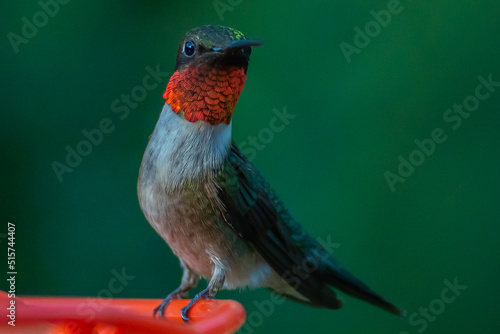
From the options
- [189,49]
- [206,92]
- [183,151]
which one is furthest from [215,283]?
[189,49]

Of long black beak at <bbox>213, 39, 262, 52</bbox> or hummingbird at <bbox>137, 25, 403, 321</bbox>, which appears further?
hummingbird at <bbox>137, 25, 403, 321</bbox>

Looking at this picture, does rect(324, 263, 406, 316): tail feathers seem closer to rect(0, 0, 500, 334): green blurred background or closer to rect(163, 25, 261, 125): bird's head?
rect(0, 0, 500, 334): green blurred background

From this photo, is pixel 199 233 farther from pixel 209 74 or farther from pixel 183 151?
pixel 209 74

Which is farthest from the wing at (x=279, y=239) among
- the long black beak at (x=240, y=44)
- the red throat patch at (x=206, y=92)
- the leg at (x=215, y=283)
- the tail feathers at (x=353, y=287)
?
the long black beak at (x=240, y=44)

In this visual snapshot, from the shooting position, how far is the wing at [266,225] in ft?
6.20

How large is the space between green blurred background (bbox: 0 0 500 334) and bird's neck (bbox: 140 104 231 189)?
2.82ft

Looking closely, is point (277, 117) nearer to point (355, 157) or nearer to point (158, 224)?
point (355, 157)

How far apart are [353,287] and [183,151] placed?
0.89 meters

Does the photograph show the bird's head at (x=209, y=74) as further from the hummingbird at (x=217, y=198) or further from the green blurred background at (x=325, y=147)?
the green blurred background at (x=325, y=147)

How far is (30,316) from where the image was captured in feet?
2.48

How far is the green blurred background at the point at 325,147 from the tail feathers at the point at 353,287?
0.39m

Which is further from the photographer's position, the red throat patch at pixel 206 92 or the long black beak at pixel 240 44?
the red throat patch at pixel 206 92

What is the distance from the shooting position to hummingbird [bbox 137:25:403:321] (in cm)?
157

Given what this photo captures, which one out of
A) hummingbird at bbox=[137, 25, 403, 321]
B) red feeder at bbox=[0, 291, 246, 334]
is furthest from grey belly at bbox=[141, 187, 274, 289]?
red feeder at bbox=[0, 291, 246, 334]
